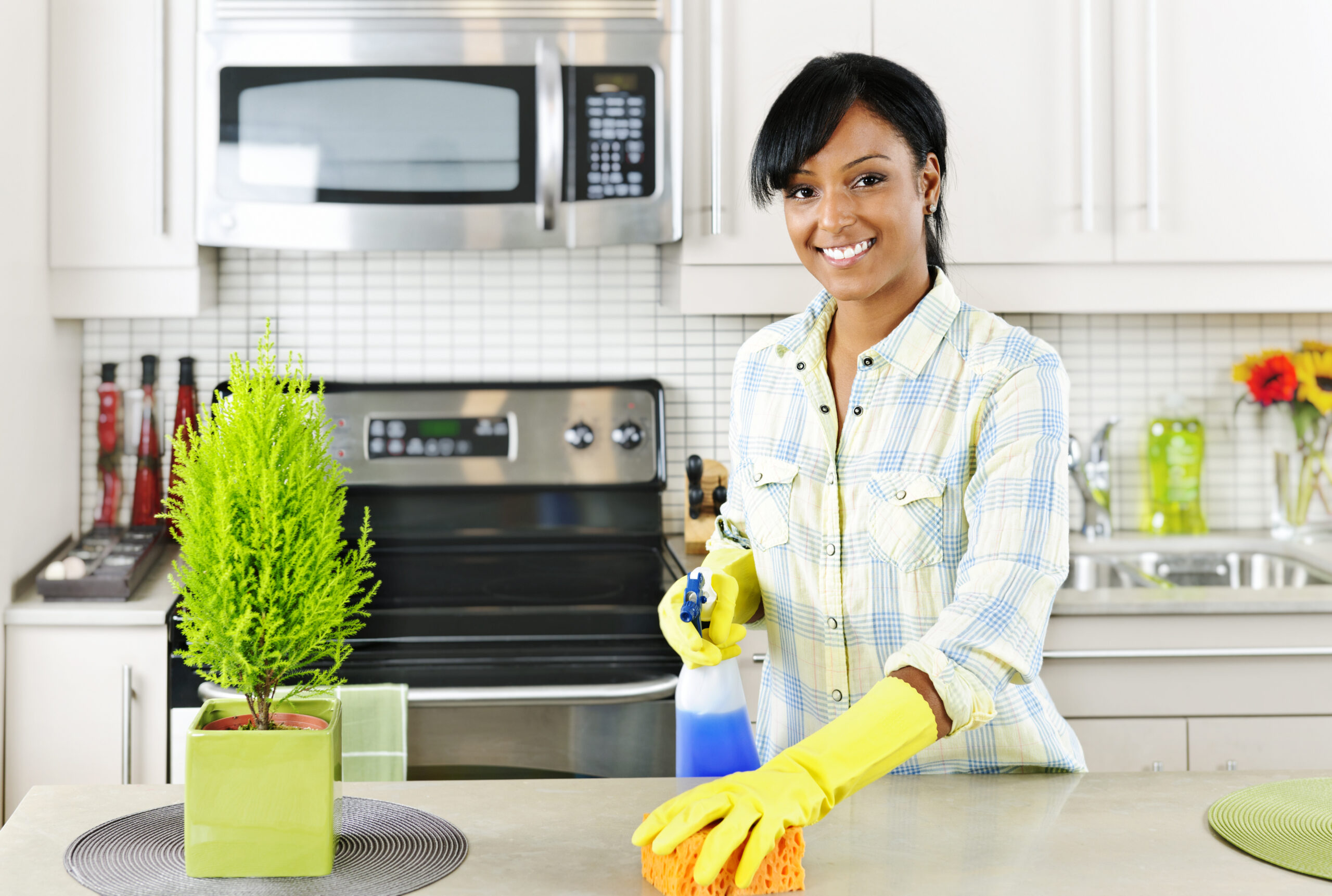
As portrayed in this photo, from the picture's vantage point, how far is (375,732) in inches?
62.0

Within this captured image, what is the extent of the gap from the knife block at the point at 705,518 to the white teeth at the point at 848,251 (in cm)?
120

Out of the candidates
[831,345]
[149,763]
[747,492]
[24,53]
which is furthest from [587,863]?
[24,53]

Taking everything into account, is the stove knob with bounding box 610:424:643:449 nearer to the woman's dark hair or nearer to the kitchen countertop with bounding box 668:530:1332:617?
the kitchen countertop with bounding box 668:530:1332:617

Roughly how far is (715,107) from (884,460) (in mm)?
1114

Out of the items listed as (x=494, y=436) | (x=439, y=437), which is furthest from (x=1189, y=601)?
(x=439, y=437)

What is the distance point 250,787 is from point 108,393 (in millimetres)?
1801

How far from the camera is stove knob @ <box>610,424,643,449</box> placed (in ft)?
8.37

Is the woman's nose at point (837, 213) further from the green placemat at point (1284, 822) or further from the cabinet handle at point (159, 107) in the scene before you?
the cabinet handle at point (159, 107)

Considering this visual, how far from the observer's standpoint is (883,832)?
106 centimetres

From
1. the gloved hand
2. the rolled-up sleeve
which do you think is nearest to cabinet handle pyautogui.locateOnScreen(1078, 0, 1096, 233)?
the rolled-up sleeve

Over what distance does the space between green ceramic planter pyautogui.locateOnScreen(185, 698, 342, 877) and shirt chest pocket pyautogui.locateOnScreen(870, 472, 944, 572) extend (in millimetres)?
645

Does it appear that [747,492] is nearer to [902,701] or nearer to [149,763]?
[902,701]

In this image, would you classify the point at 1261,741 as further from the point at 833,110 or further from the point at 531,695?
the point at 833,110

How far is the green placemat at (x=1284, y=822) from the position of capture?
1.00 m
